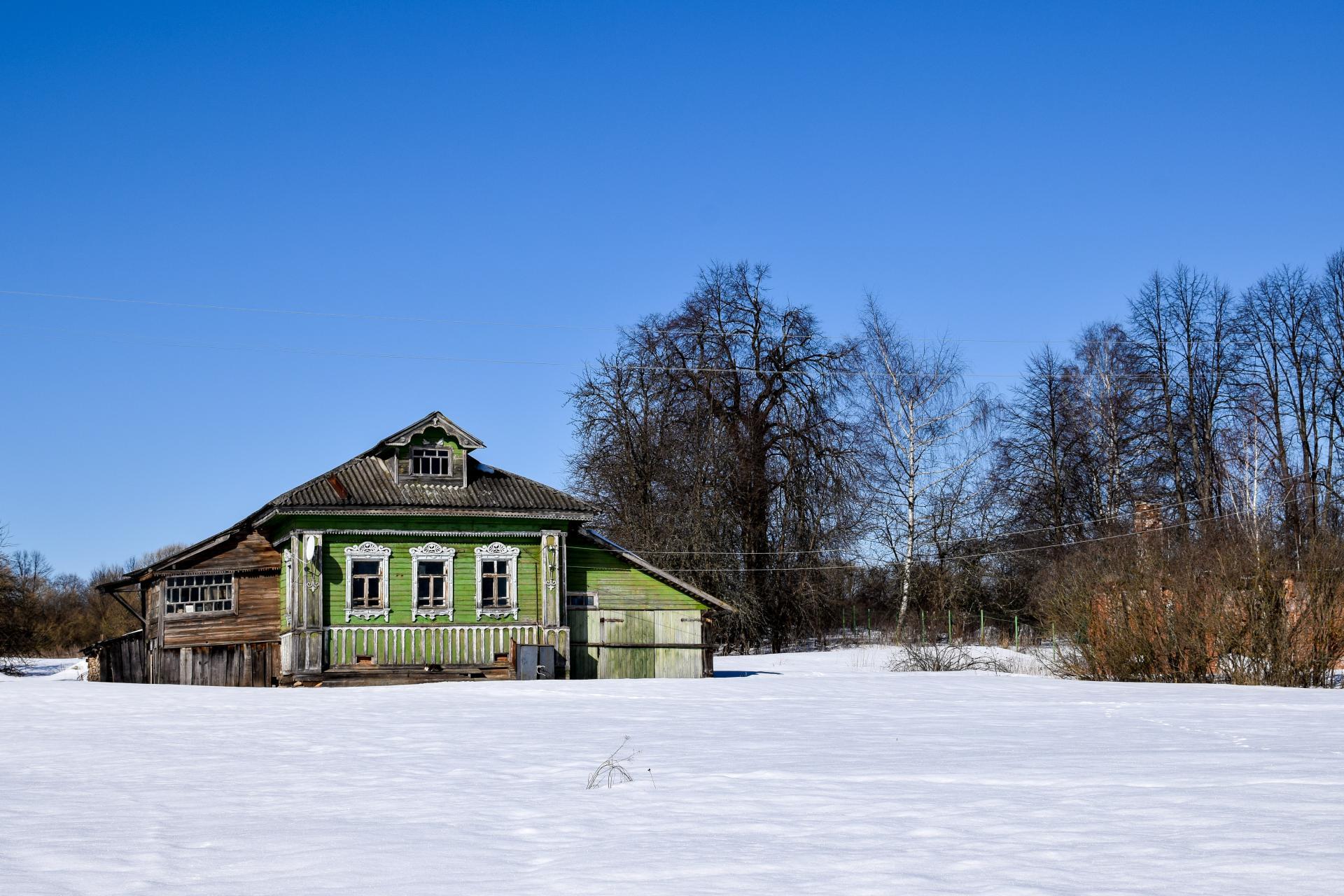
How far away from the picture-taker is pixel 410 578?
3012cm

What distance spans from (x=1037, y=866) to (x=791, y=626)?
41.2 metres

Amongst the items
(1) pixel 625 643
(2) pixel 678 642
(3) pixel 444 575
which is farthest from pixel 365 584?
(2) pixel 678 642

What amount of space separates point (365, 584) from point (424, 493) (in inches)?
94.8

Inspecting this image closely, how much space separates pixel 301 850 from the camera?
7668 mm

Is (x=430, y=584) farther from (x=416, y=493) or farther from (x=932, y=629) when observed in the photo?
(x=932, y=629)

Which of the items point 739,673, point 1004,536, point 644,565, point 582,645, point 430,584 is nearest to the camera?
point 430,584

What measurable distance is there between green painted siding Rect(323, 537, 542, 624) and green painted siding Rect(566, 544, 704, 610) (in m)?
1.19

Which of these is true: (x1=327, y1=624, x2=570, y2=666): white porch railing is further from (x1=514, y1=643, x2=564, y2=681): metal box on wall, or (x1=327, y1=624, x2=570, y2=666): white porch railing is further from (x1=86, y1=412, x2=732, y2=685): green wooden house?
(x1=514, y1=643, x2=564, y2=681): metal box on wall

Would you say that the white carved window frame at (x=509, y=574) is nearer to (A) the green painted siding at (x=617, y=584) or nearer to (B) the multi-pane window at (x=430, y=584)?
(B) the multi-pane window at (x=430, y=584)

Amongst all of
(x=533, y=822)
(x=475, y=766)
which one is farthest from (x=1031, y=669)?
(x=533, y=822)

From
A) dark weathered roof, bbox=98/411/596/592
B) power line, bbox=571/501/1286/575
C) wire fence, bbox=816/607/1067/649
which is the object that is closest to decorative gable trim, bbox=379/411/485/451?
dark weathered roof, bbox=98/411/596/592

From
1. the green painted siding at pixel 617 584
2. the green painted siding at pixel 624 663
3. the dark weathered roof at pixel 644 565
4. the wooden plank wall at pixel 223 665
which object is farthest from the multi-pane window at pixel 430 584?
the green painted siding at pixel 624 663

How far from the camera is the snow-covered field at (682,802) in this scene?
693 cm

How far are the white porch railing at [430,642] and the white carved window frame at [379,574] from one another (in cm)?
26
